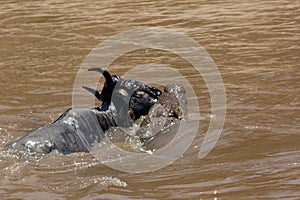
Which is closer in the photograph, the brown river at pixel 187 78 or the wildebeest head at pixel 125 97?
the brown river at pixel 187 78

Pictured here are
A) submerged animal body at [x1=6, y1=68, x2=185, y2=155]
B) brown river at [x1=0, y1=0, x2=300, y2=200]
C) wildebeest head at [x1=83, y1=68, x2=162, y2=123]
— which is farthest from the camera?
wildebeest head at [x1=83, y1=68, x2=162, y2=123]

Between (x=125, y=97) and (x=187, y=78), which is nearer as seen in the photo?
(x=125, y=97)

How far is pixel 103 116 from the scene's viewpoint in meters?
5.69

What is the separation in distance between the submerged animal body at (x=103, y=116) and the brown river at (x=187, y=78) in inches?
4.3

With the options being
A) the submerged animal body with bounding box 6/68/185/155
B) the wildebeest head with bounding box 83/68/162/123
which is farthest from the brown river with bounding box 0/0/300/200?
the wildebeest head with bounding box 83/68/162/123

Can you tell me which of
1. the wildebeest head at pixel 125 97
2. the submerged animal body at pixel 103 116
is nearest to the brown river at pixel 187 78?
the submerged animal body at pixel 103 116

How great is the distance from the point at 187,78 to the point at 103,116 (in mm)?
1989

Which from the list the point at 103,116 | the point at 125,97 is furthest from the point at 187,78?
the point at 103,116

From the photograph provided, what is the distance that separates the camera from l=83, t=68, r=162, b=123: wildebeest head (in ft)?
19.3

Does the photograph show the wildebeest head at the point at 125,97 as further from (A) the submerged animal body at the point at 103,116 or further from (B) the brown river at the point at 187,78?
(B) the brown river at the point at 187,78

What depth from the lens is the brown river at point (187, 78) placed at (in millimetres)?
4617

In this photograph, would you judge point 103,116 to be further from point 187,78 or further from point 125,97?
point 187,78

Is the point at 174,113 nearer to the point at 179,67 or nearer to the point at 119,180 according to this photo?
the point at 119,180

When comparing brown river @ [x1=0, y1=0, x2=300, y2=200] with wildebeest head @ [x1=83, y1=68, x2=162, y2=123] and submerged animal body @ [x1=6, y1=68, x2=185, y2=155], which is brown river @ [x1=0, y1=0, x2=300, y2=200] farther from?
wildebeest head @ [x1=83, y1=68, x2=162, y2=123]
